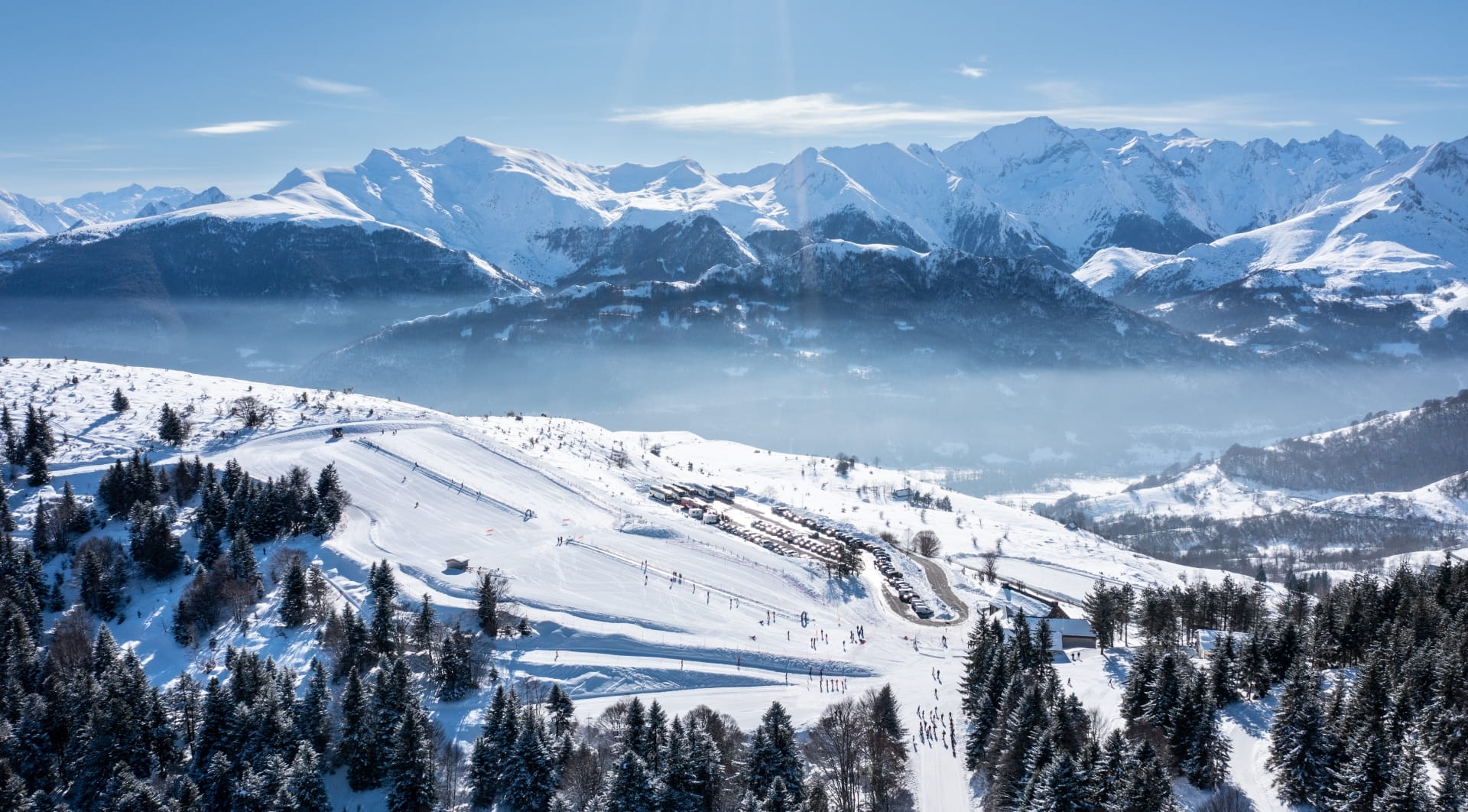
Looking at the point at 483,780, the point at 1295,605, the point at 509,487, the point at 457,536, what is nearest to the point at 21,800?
the point at 483,780

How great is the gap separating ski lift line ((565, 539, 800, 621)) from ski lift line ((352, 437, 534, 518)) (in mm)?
13757

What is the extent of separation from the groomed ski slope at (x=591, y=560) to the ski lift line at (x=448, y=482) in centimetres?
38

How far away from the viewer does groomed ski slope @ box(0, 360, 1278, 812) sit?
74.9 m

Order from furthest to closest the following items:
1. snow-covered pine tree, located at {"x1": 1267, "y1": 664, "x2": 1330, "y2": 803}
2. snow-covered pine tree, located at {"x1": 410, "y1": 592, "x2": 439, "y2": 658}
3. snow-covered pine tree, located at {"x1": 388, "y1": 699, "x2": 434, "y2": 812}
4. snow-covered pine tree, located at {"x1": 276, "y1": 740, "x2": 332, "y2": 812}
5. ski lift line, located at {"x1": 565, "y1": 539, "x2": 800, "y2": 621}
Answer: ski lift line, located at {"x1": 565, "y1": 539, "x2": 800, "y2": 621}, snow-covered pine tree, located at {"x1": 410, "y1": 592, "x2": 439, "y2": 658}, snow-covered pine tree, located at {"x1": 388, "y1": 699, "x2": 434, "y2": 812}, snow-covered pine tree, located at {"x1": 276, "y1": 740, "x2": 332, "y2": 812}, snow-covered pine tree, located at {"x1": 1267, "y1": 664, "x2": 1330, "y2": 803}

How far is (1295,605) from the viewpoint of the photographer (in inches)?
3509

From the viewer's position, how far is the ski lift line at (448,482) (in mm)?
112875

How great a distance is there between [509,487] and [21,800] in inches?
2639

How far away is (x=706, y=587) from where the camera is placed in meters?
93.8

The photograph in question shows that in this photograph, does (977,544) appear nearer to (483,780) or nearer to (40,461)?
(483,780)

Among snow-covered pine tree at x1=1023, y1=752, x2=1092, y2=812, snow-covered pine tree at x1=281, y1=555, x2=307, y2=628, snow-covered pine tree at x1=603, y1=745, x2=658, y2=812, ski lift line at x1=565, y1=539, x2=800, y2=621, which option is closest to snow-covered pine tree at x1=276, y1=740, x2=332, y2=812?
snow-covered pine tree at x1=603, y1=745, x2=658, y2=812

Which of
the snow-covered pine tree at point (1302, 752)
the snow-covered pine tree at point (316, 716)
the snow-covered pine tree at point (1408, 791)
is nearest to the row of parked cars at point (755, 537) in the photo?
the snow-covered pine tree at point (316, 716)

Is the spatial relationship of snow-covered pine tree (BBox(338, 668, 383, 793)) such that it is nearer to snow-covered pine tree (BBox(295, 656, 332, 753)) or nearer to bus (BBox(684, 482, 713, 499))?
snow-covered pine tree (BBox(295, 656, 332, 753))

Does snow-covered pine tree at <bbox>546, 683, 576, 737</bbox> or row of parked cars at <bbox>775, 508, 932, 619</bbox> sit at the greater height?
row of parked cars at <bbox>775, 508, 932, 619</bbox>

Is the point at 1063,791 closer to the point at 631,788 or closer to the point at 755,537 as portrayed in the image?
the point at 631,788
